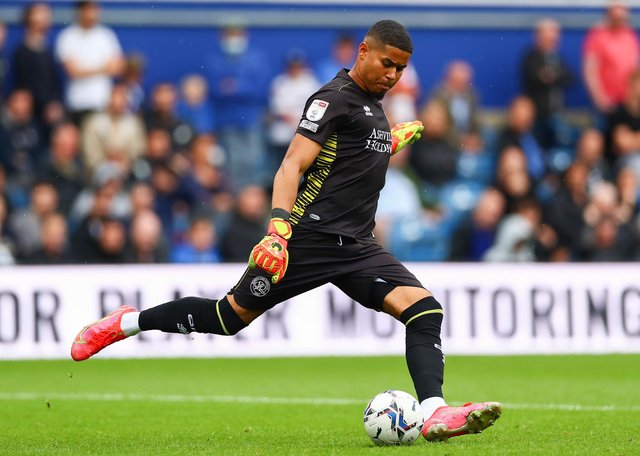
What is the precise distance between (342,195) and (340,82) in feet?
2.14

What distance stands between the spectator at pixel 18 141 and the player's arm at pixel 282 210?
31.4ft

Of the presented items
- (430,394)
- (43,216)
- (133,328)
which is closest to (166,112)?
(43,216)

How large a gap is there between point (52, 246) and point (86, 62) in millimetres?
3222

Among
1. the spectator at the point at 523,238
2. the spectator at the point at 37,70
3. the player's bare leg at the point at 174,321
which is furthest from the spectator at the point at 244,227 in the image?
the player's bare leg at the point at 174,321

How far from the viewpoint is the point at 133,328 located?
25.9 feet

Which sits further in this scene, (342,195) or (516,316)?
(516,316)

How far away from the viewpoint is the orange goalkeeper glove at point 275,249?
6.80 meters

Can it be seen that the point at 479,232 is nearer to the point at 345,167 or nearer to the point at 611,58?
the point at 611,58

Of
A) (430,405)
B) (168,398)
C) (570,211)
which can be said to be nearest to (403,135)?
(430,405)

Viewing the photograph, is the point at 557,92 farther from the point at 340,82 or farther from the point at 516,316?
the point at 340,82

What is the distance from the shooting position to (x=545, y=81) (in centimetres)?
1809

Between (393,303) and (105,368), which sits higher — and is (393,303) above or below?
above

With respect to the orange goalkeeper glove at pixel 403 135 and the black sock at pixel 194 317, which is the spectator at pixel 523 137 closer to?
the orange goalkeeper glove at pixel 403 135

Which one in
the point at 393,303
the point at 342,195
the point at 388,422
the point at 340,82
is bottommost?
the point at 388,422
